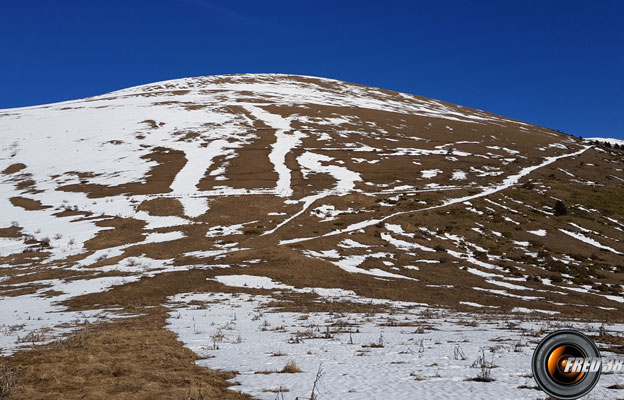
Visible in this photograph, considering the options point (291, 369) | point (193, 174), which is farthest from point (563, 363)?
point (193, 174)

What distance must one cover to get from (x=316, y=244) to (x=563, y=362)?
107 ft

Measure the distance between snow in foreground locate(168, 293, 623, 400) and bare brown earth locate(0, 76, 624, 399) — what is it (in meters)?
1.07

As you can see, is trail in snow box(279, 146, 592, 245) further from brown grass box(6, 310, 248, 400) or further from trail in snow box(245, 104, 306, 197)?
brown grass box(6, 310, 248, 400)

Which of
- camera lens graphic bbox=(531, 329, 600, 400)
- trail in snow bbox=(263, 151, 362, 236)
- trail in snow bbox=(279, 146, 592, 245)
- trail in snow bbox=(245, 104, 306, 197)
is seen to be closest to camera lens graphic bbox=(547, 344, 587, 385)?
camera lens graphic bbox=(531, 329, 600, 400)

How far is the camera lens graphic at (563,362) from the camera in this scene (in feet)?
18.4

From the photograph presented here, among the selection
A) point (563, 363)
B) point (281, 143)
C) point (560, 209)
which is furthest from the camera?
point (281, 143)

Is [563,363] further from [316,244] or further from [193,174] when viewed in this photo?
[193,174]

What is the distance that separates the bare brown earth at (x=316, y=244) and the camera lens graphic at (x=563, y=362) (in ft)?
16.2

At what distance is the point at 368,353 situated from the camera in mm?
10664

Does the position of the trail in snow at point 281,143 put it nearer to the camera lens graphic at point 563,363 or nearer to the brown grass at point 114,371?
the brown grass at point 114,371

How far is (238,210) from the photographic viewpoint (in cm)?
4909

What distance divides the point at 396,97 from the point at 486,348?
172994 millimetres

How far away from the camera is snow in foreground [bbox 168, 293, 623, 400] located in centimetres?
755

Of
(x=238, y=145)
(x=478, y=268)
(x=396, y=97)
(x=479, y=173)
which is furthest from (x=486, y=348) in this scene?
(x=396, y=97)
